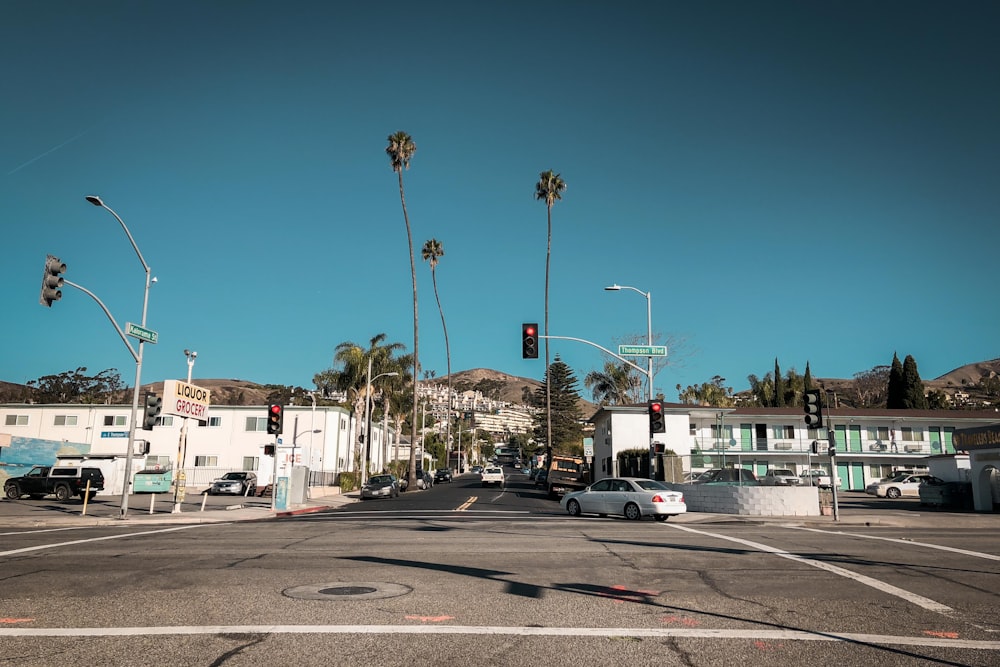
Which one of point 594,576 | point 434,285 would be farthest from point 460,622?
point 434,285

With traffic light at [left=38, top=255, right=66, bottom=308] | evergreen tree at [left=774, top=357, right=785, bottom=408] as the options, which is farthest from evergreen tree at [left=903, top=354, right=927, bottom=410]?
traffic light at [left=38, top=255, right=66, bottom=308]

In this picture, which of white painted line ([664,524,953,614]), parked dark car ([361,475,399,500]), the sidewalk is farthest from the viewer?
parked dark car ([361,475,399,500])

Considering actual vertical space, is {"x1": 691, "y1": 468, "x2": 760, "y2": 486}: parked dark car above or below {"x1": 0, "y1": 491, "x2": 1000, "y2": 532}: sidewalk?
above

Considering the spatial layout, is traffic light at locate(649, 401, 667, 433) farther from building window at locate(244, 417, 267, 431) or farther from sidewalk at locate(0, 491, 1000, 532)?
building window at locate(244, 417, 267, 431)

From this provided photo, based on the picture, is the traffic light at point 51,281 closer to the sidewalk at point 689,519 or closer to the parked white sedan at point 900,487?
the sidewalk at point 689,519

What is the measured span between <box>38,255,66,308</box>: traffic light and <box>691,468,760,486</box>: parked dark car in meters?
24.4

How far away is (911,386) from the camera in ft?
245

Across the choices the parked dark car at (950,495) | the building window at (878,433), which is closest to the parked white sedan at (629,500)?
the parked dark car at (950,495)

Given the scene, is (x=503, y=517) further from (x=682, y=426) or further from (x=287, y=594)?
(x=682, y=426)

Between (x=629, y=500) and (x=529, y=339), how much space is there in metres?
6.79

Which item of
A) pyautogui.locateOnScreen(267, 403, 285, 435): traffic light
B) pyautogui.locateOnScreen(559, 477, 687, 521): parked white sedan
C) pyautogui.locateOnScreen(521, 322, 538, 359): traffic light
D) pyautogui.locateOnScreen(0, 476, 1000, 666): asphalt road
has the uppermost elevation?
pyautogui.locateOnScreen(521, 322, 538, 359): traffic light

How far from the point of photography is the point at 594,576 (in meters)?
10.5

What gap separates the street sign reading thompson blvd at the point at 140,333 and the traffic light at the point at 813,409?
2336 cm

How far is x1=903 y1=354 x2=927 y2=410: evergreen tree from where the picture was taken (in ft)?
244
